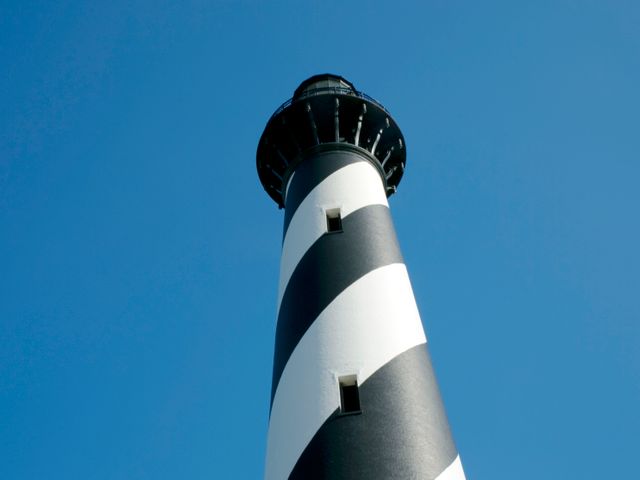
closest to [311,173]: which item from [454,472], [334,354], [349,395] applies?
[334,354]

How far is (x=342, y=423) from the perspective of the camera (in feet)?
27.7

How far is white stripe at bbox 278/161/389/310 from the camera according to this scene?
11.7 m

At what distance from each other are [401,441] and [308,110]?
801cm

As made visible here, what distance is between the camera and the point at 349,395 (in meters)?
8.97

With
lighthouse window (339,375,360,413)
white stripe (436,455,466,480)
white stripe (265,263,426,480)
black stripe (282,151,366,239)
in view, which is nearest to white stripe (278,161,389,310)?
black stripe (282,151,366,239)

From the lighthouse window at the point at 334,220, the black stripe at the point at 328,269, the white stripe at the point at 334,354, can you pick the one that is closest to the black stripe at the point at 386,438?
the white stripe at the point at 334,354

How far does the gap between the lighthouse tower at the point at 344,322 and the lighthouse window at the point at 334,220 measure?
0.02 metres

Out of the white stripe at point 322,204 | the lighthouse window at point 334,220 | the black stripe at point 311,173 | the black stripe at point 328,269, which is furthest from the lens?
the black stripe at point 311,173

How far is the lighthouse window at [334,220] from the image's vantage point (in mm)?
11805

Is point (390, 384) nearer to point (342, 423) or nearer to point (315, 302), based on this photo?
point (342, 423)

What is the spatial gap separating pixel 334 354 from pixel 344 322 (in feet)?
2.04

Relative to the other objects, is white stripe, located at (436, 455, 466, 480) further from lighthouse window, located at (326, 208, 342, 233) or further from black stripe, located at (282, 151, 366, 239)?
black stripe, located at (282, 151, 366, 239)

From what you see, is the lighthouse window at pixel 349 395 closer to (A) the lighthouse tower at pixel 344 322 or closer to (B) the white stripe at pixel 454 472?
(A) the lighthouse tower at pixel 344 322

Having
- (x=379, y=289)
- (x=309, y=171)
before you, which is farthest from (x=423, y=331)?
(x=309, y=171)
